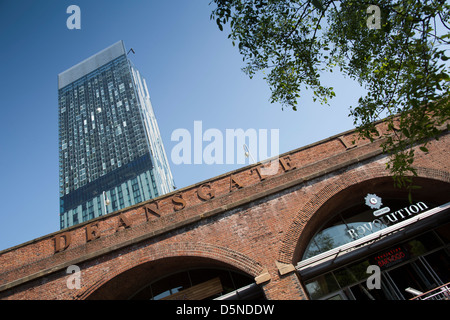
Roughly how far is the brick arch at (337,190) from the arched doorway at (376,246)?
78mm

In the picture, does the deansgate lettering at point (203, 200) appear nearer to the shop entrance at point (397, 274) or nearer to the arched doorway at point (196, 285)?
the shop entrance at point (397, 274)

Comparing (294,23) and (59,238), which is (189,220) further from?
(294,23)

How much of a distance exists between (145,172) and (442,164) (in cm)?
8457

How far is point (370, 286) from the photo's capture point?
10016 millimetres

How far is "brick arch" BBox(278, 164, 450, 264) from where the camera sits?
9305 mm

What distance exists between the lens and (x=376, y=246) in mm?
10109

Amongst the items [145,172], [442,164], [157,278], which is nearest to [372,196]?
[442,164]

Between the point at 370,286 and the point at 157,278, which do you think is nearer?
the point at 370,286

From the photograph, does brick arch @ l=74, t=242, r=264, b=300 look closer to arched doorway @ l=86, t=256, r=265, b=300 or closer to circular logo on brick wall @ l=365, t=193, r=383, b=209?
arched doorway @ l=86, t=256, r=265, b=300

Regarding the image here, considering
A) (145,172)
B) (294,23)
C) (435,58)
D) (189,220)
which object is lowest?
(435,58)

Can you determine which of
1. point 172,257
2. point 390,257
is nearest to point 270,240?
point 172,257

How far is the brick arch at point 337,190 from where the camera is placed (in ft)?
30.5

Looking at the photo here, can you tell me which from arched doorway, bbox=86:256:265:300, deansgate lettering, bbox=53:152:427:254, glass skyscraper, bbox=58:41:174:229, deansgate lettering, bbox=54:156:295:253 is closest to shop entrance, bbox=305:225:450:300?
deansgate lettering, bbox=53:152:427:254

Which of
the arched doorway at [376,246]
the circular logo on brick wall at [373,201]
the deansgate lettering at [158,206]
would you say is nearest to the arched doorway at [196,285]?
the arched doorway at [376,246]
